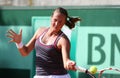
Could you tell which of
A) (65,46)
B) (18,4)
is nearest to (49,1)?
(18,4)

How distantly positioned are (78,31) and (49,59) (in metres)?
1.74

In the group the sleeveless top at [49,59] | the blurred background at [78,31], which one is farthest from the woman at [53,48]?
the blurred background at [78,31]

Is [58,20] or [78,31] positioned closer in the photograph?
[58,20]

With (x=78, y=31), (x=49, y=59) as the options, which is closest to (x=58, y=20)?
(x=49, y=59)

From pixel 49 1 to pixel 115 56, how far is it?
135 cm

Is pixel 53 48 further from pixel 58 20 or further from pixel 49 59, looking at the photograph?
pixel 58 20

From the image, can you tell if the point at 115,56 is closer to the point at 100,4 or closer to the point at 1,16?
the point at 100,4

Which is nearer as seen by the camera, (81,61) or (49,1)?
(81,61)

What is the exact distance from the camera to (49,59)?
174 inches

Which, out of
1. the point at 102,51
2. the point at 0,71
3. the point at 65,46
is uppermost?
the point at 65,46

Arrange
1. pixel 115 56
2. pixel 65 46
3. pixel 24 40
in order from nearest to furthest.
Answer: pixel 65 46 → pixel 115 56 → pixel 24 40

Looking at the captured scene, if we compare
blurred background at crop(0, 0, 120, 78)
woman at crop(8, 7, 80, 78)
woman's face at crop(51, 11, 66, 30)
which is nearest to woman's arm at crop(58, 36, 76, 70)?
woman at crop(8, 7, 80, 78)

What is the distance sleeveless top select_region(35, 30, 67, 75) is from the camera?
4.39 metres

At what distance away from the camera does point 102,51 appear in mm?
5980
